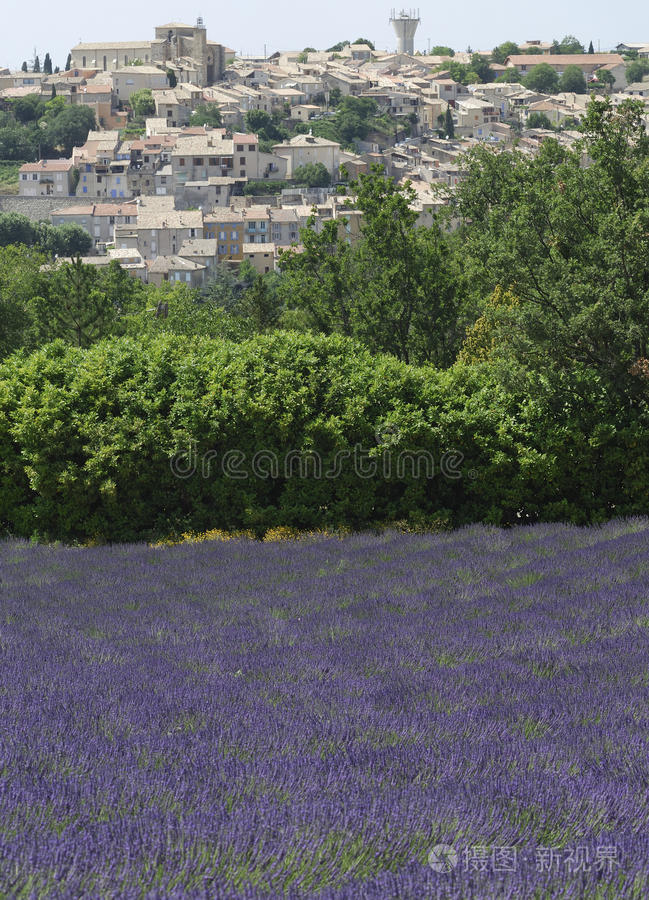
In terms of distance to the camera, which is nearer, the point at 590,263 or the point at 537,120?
the point at 590,263

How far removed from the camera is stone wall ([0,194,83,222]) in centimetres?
13300

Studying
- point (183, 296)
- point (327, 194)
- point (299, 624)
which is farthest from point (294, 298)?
point (327, 194)

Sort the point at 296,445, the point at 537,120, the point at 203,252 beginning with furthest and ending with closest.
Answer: the point at 537,120, the point at 203,252, the point at 296,445

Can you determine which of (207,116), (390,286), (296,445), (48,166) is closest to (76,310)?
(390,286)

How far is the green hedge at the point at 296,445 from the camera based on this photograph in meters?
11.4

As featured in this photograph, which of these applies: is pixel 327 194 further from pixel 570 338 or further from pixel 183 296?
pixel 570 338

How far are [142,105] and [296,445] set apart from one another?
577ft

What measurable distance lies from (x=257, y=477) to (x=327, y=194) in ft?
421

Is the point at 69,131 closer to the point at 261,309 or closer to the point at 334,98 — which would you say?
the point at 334,98

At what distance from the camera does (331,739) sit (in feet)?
12.3

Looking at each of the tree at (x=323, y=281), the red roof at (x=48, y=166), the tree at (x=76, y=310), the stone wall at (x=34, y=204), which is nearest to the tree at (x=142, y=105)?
the red roof at (x=48, y=166)

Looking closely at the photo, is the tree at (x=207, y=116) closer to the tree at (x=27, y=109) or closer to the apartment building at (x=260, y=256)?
the tree at (x=27, y=109)

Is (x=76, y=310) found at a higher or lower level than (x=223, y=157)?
lower

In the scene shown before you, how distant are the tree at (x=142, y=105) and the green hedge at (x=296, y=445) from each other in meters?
174
